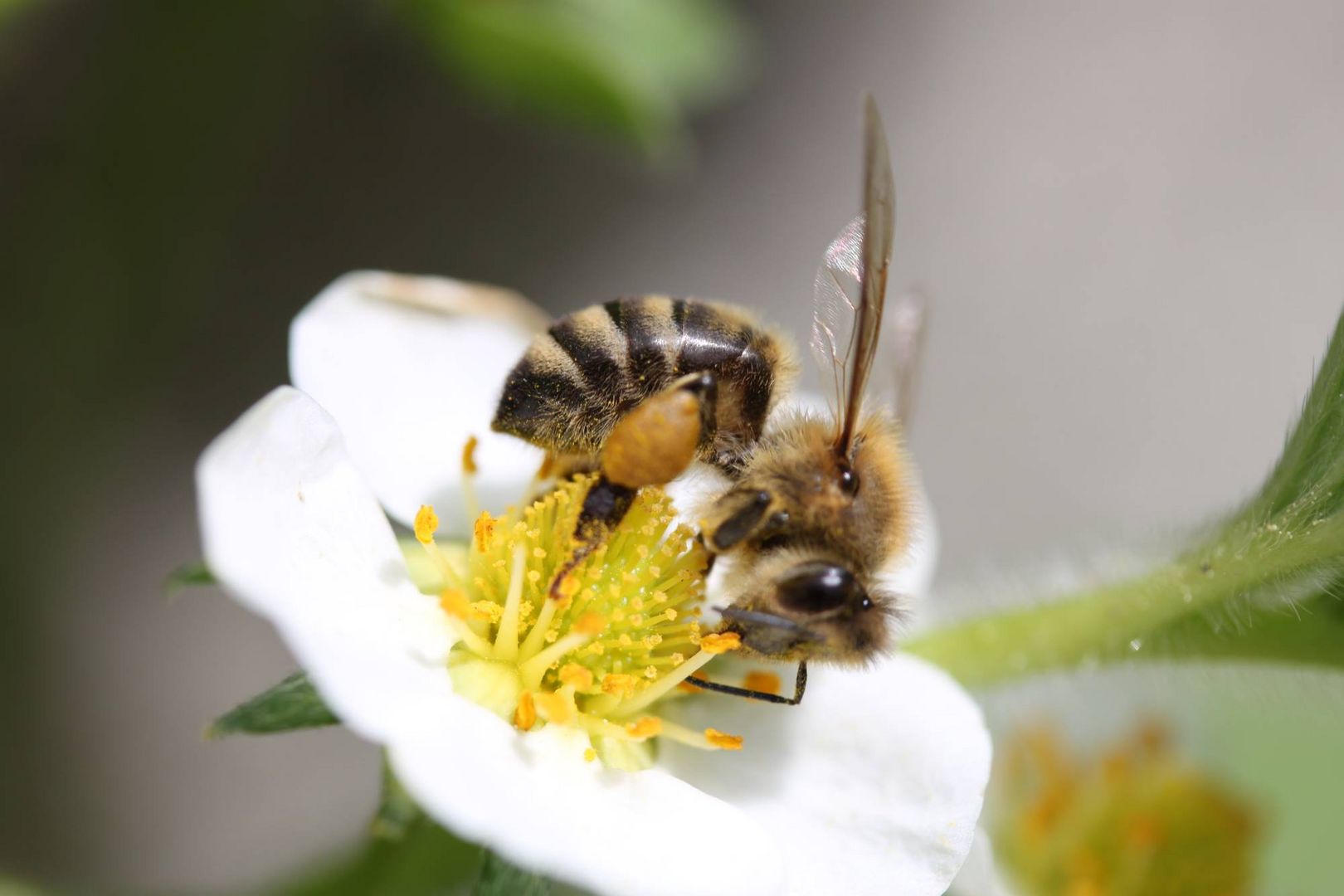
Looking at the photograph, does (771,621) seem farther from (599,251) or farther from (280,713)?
(599,251)

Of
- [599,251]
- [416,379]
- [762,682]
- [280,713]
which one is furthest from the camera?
[599,251]

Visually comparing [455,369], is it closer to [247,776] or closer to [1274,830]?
[1274,830]

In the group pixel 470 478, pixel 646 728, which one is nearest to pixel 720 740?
pixel 646 728

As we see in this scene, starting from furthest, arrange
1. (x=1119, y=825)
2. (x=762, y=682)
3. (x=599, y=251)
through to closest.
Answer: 1. (x=599, y=251)
2. (x=1119, y=825)
3. (x=762, y=682)

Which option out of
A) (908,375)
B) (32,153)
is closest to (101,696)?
(32,153)

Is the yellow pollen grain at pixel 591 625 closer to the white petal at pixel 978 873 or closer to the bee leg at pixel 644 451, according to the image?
the bee leg at pixel 644 451
